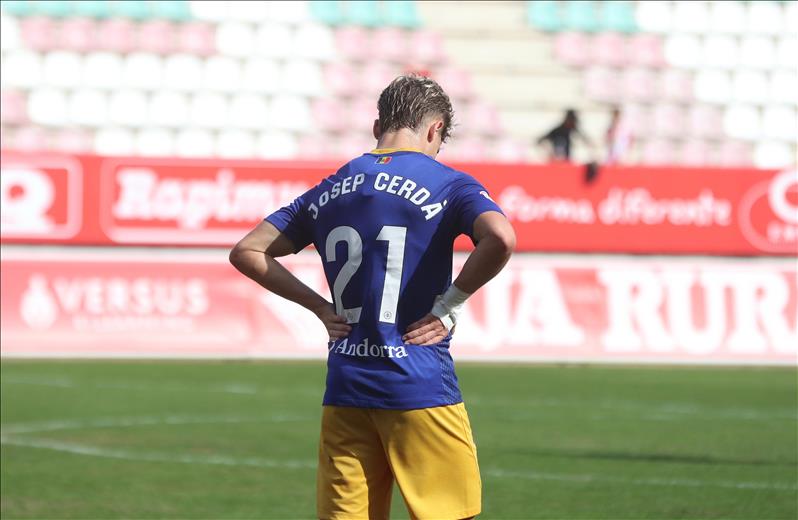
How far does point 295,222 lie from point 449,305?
588 mm

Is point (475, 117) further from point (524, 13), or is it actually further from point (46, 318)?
point (46, 318)

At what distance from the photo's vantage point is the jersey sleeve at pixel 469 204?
4055mm

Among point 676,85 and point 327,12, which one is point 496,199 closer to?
point 327,12

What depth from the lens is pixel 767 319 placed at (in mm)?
18500

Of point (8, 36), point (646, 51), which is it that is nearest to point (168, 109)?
point (8, 36)

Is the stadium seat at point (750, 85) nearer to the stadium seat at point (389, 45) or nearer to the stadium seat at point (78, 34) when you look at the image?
the stadium seat at point (389, 45)

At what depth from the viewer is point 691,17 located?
25.1 meters

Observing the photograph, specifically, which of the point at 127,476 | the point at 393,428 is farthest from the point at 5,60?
the point at 393,428

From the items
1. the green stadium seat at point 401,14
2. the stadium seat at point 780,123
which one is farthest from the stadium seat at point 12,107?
the stadium seat at point 780,123

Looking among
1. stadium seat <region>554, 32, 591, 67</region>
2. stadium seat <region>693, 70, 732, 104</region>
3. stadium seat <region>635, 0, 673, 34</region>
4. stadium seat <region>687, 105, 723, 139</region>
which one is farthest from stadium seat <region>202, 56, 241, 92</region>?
stadium seat <region>693, 70, 732, 104</region>

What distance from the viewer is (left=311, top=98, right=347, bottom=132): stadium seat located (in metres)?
22.9

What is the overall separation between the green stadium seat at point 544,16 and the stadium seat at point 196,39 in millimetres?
5674

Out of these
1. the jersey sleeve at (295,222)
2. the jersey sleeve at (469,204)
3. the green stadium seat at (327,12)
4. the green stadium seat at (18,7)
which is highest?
the green stadium seat at (327,12)

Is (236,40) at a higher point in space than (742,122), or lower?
higher
